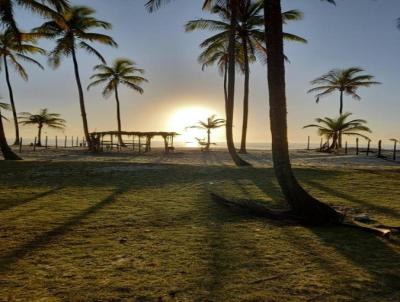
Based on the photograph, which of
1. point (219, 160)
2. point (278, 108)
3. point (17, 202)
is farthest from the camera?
point (219, 160)

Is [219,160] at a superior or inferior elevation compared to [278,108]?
inferior

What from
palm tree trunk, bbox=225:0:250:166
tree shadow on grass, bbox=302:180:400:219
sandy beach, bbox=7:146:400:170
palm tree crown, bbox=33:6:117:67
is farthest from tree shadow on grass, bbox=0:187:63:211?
palm tree crown, bbox=33:6:117:67

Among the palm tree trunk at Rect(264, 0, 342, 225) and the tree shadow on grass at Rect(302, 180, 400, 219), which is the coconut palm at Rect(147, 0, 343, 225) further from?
the tree shadow on grass at Rect(302, 180, 400, 219)

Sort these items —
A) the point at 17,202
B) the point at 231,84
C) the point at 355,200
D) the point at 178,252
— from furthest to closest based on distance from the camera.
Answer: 1. the point at 231,84
2. the point at 355,200
3. the point at 17,202
4. the point at 178,252

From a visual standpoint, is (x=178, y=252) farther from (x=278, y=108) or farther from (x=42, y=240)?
(x=278, y=108)

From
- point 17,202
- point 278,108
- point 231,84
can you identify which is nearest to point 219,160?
point 231,84

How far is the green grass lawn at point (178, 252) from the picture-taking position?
330 centimetres

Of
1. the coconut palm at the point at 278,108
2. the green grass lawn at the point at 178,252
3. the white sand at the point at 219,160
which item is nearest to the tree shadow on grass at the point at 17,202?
the green grass lawn at the point at 178,252

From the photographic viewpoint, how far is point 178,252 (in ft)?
14.5

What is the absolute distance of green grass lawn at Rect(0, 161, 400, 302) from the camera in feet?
10.8

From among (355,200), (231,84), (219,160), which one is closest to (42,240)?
(355,200)

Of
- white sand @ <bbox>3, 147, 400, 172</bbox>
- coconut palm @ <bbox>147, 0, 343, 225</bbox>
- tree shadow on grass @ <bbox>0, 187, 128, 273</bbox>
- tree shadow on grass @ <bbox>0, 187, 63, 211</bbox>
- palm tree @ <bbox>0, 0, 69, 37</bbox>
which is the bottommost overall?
tree shadow on grass @ <bbox>0, 187, 128, 273</bbox>

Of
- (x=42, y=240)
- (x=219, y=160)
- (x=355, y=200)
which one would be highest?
(x=219, y=160)

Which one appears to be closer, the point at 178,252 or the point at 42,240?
the point at 178,252
